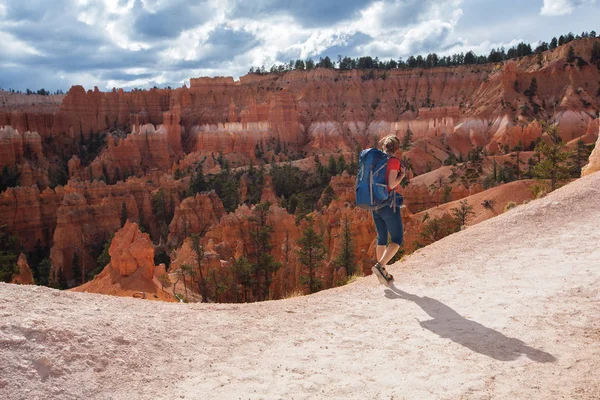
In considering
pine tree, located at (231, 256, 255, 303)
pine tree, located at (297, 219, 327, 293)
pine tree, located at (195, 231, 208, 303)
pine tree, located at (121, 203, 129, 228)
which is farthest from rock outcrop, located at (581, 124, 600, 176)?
pine tree, located at (121, 203, 129, 228)

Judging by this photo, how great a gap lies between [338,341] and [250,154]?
73693 mm

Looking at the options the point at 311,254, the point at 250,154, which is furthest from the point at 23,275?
the point at 250,154

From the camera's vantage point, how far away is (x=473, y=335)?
488 cm

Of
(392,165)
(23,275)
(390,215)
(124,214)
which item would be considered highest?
(392,165)

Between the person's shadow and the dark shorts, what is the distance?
48.1 inches

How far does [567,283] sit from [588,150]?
47760mm

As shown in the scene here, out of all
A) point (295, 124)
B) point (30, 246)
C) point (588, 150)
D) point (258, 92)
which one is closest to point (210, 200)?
point (30, 246)

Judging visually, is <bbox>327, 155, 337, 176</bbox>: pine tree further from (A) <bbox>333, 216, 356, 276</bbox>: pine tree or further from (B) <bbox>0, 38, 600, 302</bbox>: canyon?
(A) <bbox>333, 216, 356, 276</bbox>: pine tree

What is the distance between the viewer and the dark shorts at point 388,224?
22.4ft

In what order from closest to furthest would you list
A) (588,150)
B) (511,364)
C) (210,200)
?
Answer: (511,364) → (210,200) → (588,150)

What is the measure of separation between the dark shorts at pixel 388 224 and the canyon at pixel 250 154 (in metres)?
9.10

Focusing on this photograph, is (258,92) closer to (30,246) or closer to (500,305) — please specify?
(30,246)

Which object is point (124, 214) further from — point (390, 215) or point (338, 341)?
point (338, 341)

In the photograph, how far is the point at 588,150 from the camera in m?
47.2
